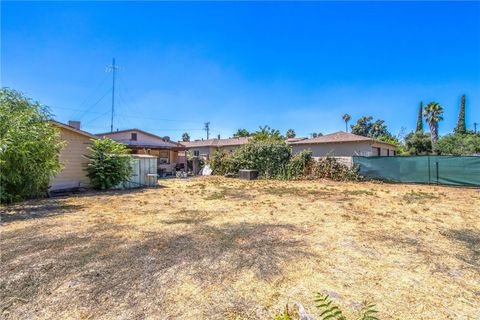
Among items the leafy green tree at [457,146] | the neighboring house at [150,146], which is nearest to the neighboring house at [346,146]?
the leafy green tree at [457,146]

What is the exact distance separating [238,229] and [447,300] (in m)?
3.10

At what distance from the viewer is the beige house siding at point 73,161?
10084 millimetres

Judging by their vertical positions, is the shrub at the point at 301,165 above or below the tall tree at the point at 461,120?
below

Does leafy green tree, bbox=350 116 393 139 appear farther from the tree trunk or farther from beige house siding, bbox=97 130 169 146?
beige house siding, bbox=97 130 169 146

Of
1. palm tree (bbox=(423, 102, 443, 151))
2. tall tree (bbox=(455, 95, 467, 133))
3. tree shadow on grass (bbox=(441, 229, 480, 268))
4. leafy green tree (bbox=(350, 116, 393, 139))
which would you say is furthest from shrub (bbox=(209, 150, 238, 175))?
tall tree (bbox=(455, 95, 467, 133))

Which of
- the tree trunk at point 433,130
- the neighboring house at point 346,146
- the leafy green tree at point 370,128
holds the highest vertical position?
the leafy green tree at point 370,128

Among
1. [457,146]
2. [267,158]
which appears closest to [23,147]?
[267,158]

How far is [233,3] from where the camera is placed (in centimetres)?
895

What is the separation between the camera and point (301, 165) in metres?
15.0

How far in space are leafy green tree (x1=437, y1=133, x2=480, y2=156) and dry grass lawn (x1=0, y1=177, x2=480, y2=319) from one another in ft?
80.9

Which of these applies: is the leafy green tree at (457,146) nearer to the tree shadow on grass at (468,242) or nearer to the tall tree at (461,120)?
the tall tree at (461,120)

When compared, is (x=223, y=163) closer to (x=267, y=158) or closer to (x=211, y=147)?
(x=267, y=158)

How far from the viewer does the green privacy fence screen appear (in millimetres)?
10664

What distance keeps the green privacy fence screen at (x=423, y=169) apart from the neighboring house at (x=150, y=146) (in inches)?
588
